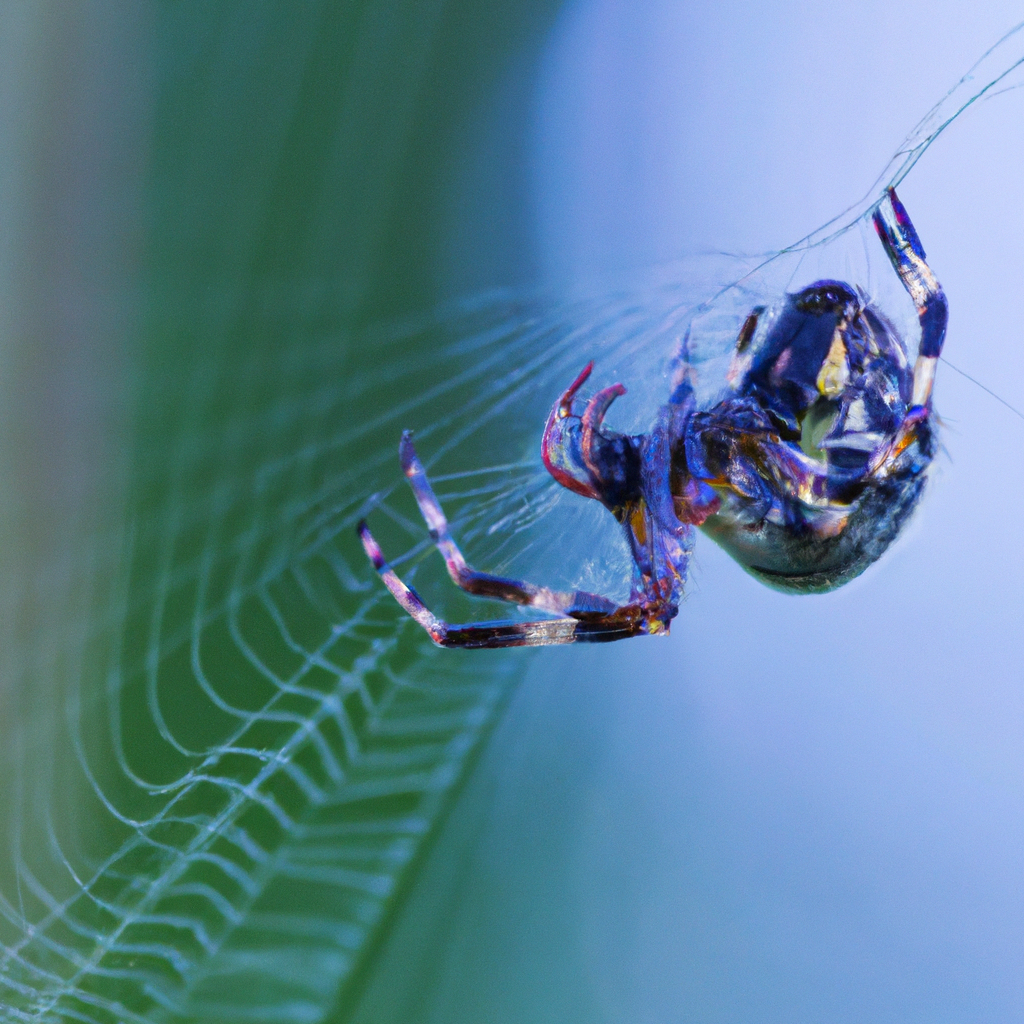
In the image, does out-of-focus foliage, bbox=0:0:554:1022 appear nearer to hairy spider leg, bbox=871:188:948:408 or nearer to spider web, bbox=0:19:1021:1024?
spider web, bbox=0:19:1021:1024

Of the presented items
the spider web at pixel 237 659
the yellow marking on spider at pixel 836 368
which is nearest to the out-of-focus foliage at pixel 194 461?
the spider web at pixel 237 659

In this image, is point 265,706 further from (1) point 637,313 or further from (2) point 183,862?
(1) point 637,313

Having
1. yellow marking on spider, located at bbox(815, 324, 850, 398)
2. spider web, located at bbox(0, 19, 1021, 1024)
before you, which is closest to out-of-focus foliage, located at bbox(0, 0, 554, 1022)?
spider web, located at bbox(0, 19, 1021, 1024)

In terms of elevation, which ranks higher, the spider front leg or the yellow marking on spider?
the yellow marking on spider

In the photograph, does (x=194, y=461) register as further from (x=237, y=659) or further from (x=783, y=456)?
(x=783, y=456)

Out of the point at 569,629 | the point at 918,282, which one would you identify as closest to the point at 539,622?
the point at 569,629

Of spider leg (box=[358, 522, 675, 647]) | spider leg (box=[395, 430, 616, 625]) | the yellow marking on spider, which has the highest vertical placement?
the yellow marking on spider

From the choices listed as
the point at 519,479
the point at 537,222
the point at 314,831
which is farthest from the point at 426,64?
the point at 314,831
